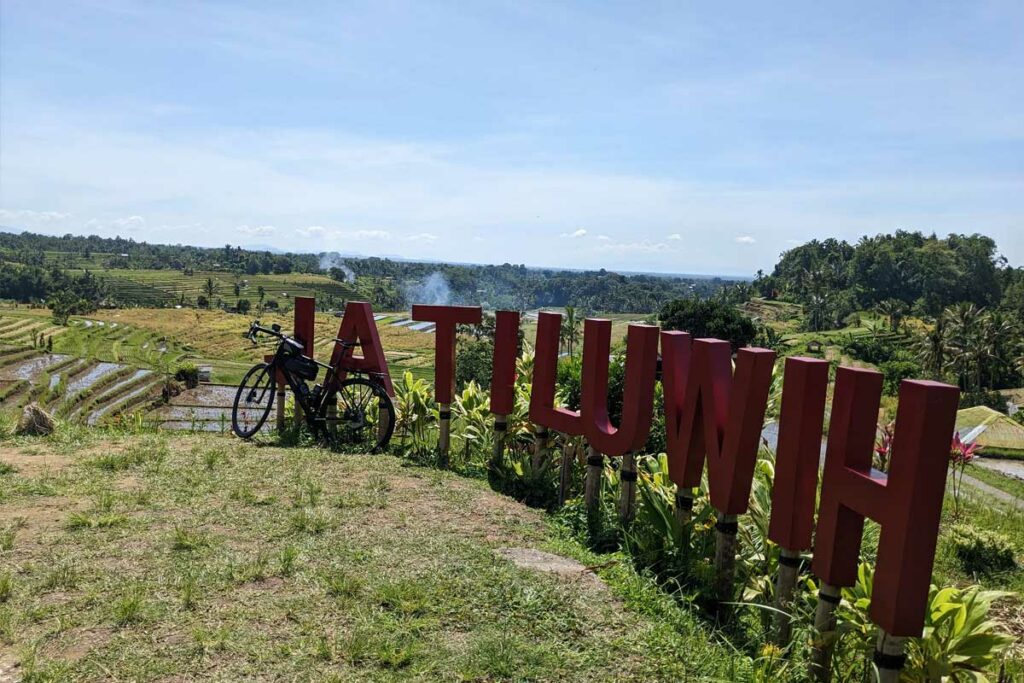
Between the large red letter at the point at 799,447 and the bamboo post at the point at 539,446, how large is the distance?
121 inches

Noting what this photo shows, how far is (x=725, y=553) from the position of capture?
4.82m

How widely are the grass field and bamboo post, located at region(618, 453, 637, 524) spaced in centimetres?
71

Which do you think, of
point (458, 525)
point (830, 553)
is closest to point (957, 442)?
point (830, 553)

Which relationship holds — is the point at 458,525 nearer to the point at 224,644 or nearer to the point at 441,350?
the point at 224,644

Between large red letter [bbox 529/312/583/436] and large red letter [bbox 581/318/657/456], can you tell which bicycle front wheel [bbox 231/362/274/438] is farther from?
large red letter [bbox 581/318/657/456]

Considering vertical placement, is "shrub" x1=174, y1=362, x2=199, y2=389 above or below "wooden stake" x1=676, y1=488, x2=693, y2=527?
below

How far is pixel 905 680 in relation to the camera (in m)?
3.69

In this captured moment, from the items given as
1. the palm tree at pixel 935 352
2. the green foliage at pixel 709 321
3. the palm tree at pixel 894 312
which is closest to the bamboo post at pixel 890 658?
the green foliage at pixel 709 321

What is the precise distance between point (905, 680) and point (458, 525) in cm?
306

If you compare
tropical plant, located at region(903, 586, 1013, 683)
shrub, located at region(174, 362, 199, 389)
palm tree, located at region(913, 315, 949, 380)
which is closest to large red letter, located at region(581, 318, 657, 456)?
tropical plant, located at region(903, 586, 1013, 683)

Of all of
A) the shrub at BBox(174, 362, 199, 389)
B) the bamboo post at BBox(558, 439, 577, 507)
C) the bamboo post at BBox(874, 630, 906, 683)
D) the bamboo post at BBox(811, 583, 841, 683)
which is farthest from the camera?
the shrub at BBox(174, 362, 199, 389)

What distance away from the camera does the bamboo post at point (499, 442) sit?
7555 millimetres

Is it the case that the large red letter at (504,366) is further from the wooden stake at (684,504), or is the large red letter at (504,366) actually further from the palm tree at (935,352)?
the palm tree at (935,352)

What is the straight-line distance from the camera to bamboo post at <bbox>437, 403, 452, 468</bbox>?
7.93 m
